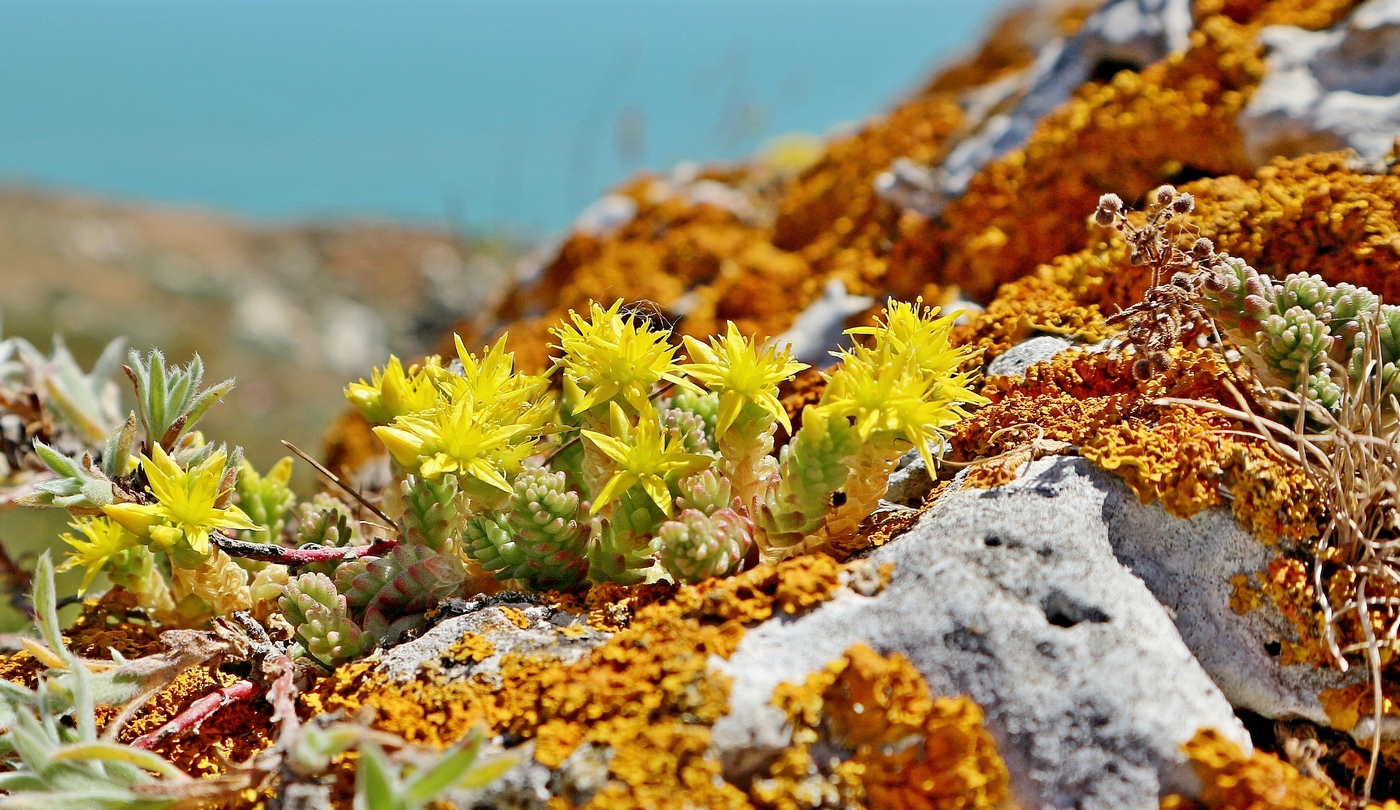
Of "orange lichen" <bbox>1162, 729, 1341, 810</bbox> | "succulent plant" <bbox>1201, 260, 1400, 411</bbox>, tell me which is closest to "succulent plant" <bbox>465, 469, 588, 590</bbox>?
"orange lichen" <bbox>1162, 729, 1341, 810</bbox>

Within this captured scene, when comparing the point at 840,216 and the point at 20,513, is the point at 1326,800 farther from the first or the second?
the point at 20,513

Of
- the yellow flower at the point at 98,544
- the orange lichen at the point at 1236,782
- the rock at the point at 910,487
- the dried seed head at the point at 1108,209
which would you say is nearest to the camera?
the orange lichen at the point at 1236,782

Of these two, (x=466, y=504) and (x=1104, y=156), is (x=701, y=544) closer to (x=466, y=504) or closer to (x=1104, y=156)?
(x=466, y=504)

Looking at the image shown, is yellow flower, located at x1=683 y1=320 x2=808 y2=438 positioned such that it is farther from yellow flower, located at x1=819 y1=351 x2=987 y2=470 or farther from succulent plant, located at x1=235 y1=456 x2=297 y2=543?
succulent plant, located at x1=235 y1=456 x2=297 y2=543

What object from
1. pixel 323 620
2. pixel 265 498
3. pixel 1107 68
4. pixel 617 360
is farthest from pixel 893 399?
pixel 1107 68

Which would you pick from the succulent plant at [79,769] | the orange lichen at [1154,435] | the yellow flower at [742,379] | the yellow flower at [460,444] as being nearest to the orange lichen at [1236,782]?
the orange lichen at [1154,435]

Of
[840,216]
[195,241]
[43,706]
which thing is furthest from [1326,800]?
[195,241]

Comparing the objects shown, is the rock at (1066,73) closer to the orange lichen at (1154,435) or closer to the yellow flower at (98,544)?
the orange lichen at (1154,435)
